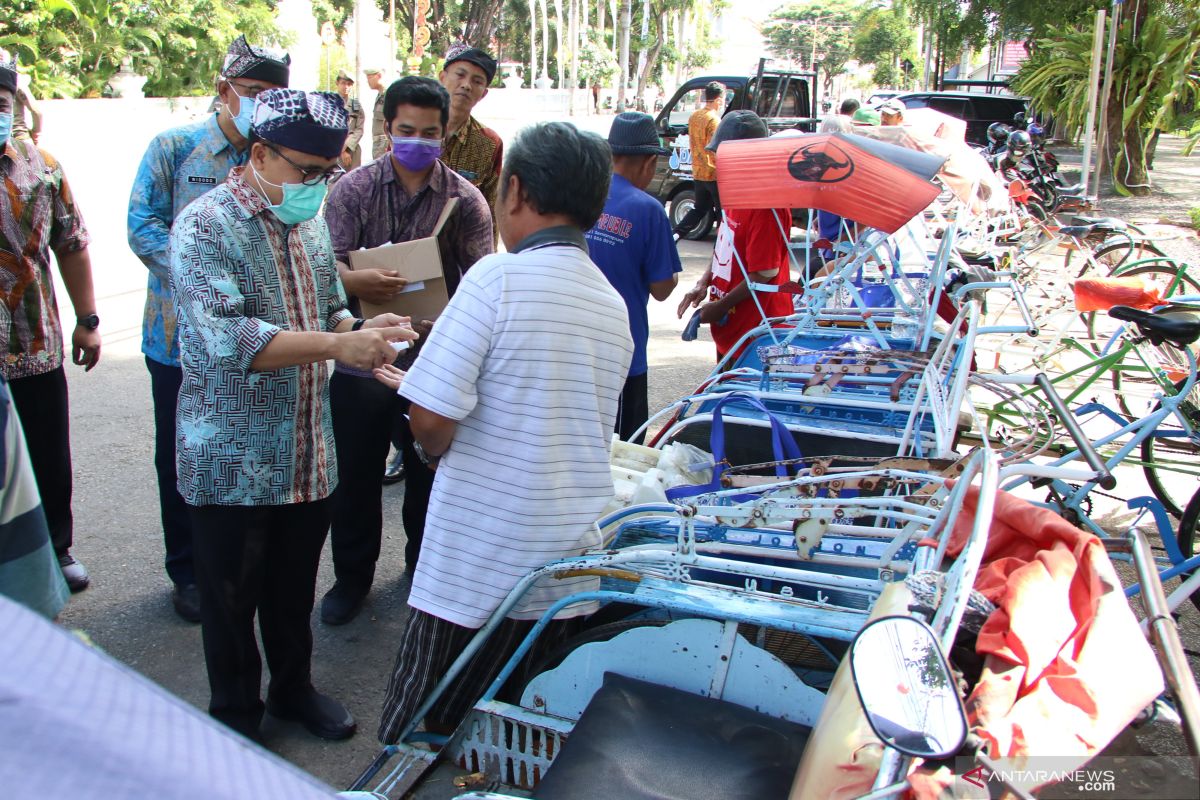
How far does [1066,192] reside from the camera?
1033 cm

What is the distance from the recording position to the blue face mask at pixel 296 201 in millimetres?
2359

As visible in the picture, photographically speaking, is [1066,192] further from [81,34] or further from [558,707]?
[81,34]

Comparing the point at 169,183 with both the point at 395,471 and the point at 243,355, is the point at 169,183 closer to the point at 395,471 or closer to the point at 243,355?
the point at 243,355

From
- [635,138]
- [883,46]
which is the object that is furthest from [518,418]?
[883,46]

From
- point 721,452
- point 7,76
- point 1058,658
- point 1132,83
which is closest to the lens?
point 1058,658

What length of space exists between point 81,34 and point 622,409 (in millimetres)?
20717

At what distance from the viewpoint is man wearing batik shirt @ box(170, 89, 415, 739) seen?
2.27 metres

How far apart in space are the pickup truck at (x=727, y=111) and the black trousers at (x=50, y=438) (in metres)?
9.06

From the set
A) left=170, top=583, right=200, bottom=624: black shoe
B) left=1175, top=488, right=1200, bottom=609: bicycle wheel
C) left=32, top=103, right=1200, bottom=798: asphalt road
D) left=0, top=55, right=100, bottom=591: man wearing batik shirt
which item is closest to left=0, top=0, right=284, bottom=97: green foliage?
left=32, top=103, right=1200, bottom=798: asphalt road

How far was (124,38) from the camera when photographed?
20.6 metres

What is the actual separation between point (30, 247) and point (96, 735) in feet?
9.42

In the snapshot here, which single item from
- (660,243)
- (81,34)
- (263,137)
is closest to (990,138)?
(660,243)

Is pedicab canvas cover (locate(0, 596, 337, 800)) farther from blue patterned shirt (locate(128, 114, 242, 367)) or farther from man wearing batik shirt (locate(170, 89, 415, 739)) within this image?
blue patterned shirt (locate(128, 114, 242, 367))

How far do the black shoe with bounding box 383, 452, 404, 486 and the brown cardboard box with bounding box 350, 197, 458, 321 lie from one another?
1.72m
